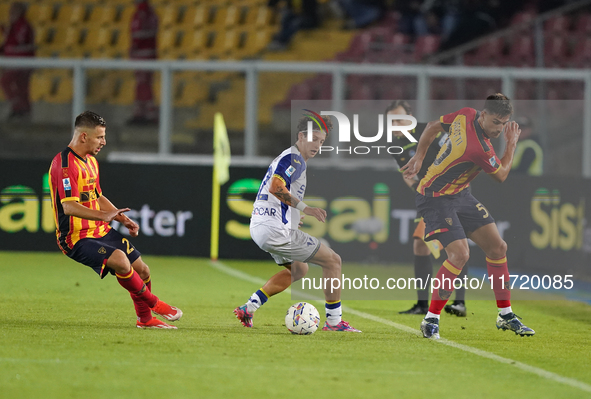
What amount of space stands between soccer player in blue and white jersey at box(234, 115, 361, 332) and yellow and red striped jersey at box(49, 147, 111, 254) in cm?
120

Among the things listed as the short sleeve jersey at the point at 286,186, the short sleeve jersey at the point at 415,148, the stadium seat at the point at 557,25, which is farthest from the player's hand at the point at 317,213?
the stadium seat at the point at 557,25

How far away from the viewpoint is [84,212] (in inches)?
243

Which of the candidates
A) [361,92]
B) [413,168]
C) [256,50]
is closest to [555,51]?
[361,92]

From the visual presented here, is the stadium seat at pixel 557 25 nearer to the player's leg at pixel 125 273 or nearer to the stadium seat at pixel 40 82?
the stadium seat at pixel 40 82

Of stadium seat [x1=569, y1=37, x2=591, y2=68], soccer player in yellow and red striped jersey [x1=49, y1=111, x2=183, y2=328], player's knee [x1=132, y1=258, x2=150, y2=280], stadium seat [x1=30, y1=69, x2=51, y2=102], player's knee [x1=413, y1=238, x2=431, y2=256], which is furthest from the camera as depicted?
stadium seat [x1=569, y1=37, x2=591, y2=68]

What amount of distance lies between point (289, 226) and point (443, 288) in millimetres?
1224

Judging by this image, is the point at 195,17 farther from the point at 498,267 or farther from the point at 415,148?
the point at 498,267

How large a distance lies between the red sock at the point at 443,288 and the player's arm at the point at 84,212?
2.30 meters

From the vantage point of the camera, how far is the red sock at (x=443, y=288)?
639cm

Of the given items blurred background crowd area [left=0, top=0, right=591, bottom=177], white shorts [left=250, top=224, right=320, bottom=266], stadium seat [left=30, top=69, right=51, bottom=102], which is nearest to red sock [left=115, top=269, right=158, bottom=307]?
white shorts [left=250, top=224, right=320, bottom=266]

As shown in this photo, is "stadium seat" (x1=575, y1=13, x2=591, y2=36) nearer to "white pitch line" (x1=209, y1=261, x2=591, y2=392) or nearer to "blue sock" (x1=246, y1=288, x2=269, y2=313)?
"white pitch line" (x1=209, y1=261, x2=591, y2=392)

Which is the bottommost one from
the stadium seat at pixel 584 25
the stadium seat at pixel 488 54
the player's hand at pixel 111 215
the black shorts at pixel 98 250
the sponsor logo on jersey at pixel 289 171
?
the black shorts at pixel 98 250

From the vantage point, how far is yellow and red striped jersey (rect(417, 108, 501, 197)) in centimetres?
649

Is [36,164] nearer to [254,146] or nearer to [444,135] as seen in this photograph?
[254,146]
